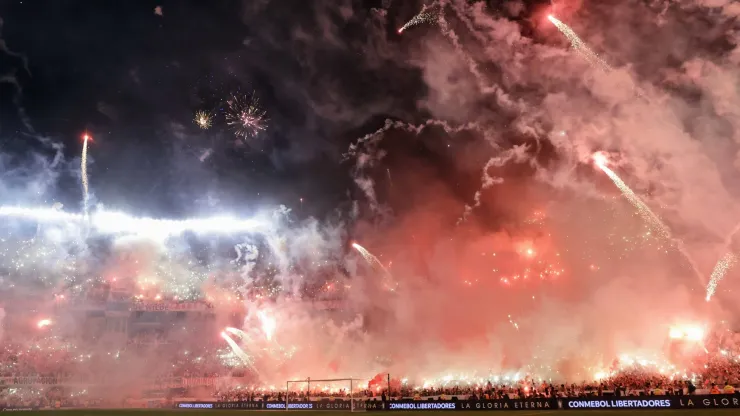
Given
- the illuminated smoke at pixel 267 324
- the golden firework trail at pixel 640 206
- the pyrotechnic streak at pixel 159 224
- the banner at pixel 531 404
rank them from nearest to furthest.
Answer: the banner at pixel 531 404
the golden firework trail at pixel 640 206
the pyrotechnic streak at pixel 159 224
the illuminated smoke at pixel 267 324

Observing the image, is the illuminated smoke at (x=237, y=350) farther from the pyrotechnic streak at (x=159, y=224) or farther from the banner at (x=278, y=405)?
the pyrotechnic streak at (x=159, y=224)

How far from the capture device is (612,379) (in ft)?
119

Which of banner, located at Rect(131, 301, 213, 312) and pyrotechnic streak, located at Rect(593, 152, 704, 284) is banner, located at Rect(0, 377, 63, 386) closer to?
banner, located at Rect(131, 301, 213, 312)

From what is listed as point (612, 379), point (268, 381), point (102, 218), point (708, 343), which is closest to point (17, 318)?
point (102, 218)

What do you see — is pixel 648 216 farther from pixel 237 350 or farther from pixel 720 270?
pixel 237 350

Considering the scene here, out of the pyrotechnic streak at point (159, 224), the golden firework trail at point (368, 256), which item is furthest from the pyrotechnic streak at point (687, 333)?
the pyrotechnic streak at point (159, 224)

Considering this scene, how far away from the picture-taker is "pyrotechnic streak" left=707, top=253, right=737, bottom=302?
37719 mm

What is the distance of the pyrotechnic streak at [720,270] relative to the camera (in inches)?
1485

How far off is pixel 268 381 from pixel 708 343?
134 feet

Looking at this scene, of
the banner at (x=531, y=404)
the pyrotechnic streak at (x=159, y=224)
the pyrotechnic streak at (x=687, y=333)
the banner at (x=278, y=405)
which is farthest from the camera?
the pyrotechnic streak at (x=159, y=224)

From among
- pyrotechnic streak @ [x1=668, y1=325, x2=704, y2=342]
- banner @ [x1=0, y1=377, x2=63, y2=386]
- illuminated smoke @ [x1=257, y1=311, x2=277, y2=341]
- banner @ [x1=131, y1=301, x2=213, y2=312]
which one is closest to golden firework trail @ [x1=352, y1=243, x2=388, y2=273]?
illuminated smoke @ [x1=257, y1=311, x2=277, y2=341]

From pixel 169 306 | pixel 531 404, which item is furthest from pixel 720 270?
pixel 169 306

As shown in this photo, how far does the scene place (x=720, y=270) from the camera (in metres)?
38.5

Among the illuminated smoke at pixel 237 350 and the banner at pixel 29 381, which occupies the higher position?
the illuminated smoke at pixel 237 350
